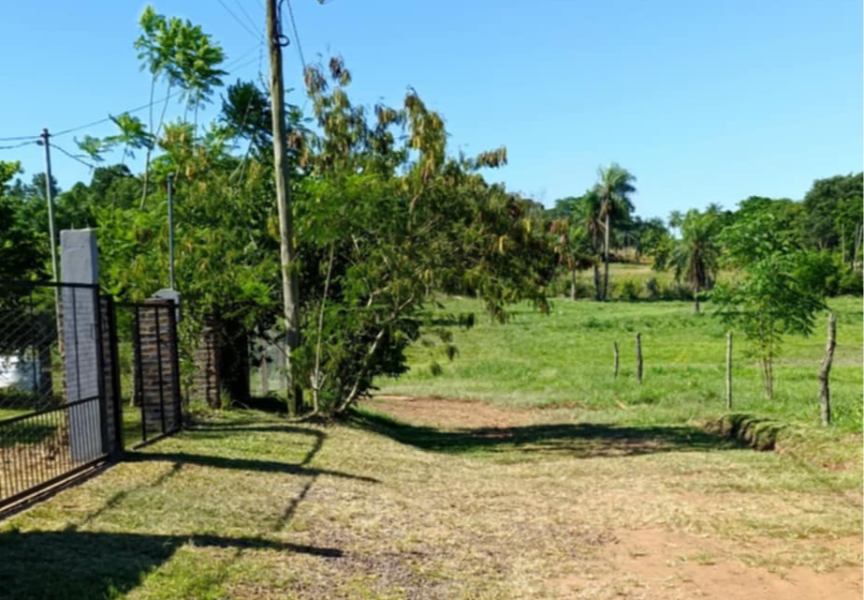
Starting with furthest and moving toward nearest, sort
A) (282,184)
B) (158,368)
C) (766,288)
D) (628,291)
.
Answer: (628,291)
(766,288)
(282,184)
(158,368)

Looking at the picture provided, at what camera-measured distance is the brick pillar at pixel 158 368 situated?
445 inches

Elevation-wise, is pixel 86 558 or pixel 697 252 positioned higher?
pixel 697 252

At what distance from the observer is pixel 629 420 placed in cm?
1858

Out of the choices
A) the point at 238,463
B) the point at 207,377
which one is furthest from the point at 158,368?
the point at 207,377

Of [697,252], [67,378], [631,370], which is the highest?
[697,252]

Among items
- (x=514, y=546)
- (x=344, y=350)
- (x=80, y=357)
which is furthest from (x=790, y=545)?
(x=344, y=350)

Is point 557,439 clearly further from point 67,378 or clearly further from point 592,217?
point 592,217

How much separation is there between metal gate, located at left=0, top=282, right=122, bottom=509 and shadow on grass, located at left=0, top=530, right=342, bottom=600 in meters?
1.97

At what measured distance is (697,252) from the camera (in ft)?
A: 228

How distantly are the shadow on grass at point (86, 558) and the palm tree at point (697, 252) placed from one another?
63781 mm

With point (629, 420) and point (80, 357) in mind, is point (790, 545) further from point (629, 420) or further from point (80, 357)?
point (629, 420)

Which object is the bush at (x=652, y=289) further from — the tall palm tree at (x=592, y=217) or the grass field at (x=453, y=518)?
the grass field at (x=453, y=518)

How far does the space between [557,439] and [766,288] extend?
5.98 m

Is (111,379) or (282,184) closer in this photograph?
(111,379)
